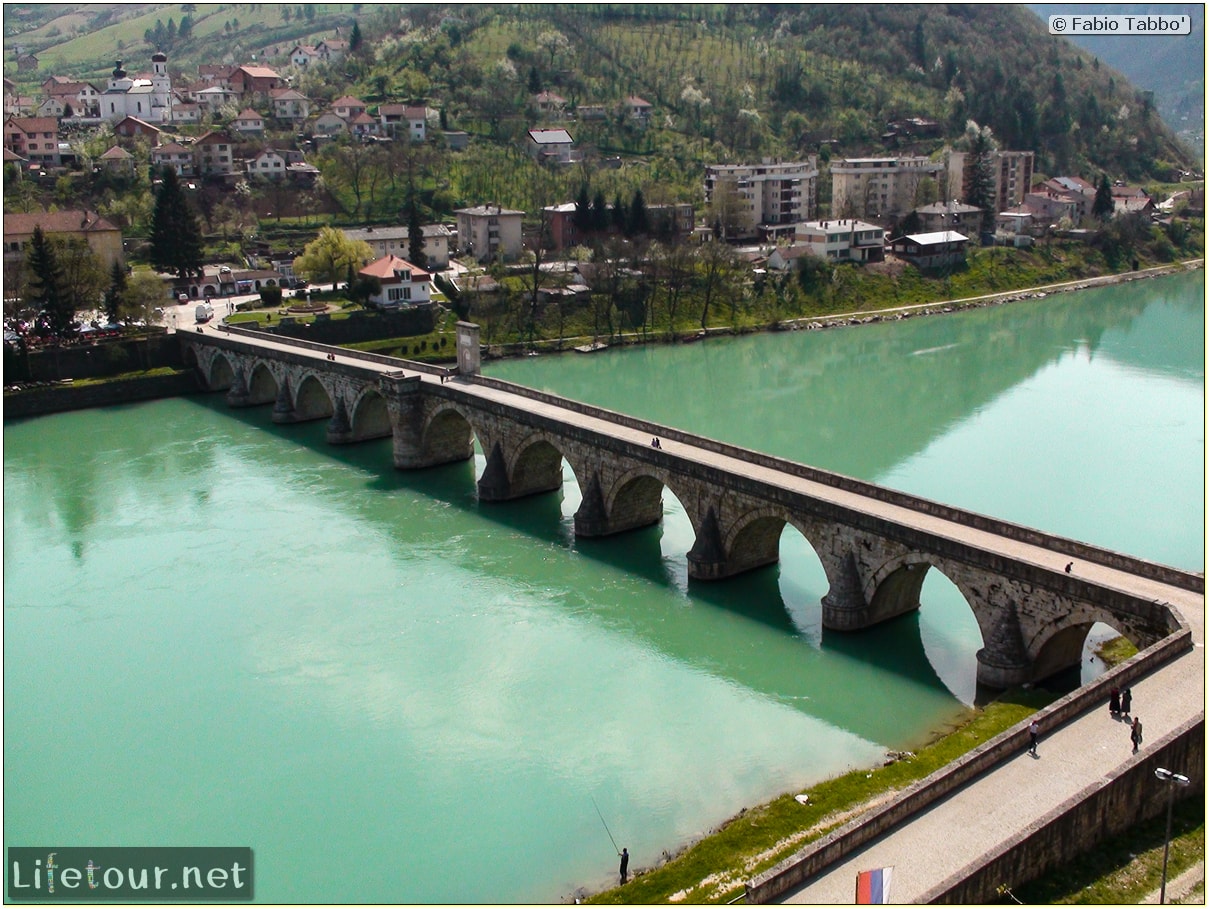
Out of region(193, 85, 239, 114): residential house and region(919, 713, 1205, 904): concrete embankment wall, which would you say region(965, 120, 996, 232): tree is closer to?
region(193, 85, 239, 114): residential house

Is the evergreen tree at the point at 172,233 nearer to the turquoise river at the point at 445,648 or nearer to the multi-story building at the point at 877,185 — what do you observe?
→ the turquoise river at the point at 445,648

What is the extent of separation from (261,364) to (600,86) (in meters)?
74.8

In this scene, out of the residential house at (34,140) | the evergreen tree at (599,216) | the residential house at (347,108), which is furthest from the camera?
the residential house at (347,108)

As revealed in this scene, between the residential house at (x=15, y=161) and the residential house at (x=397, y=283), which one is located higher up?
the residential house at (x=15, y=161)

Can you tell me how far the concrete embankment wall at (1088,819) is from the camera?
46.0 feet

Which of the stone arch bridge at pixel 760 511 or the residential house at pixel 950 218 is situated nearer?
the stone arch bridge at pixel 760 511

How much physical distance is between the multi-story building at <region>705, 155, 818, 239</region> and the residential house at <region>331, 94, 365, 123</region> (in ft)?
101

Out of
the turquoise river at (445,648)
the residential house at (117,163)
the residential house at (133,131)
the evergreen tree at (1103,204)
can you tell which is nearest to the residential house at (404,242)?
the residential house at (117,163)

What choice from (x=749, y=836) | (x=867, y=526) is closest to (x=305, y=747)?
(x=749, y=836)

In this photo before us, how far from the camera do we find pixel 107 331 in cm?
5638

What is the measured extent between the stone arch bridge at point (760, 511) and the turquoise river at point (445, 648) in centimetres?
82

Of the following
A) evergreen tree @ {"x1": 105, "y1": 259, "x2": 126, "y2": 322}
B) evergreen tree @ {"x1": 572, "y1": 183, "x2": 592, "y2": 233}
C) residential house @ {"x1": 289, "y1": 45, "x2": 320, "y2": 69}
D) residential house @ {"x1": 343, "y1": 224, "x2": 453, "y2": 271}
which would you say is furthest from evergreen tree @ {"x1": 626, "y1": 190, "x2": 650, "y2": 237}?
residential house @ {"x1": 289, "y1": 45, "x2": 320, "y2": 69}

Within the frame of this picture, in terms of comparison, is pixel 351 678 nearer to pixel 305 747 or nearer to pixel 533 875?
pixel 305 747

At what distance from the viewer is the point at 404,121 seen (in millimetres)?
95375
